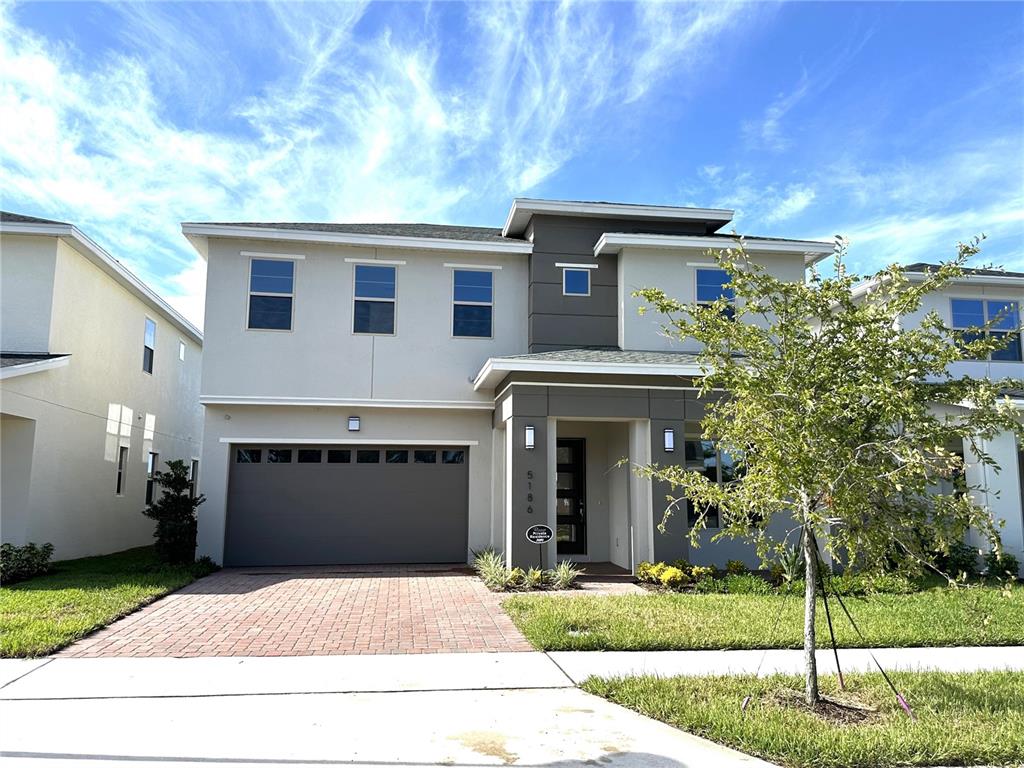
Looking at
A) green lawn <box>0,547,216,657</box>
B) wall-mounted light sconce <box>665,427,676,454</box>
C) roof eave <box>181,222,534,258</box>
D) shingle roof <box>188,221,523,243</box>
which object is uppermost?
shingle roof <box>188,221,523,243</box>

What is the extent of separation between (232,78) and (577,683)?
991 centimetres

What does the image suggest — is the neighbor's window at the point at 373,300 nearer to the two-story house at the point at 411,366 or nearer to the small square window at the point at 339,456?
the two-story house at the point at 411,366

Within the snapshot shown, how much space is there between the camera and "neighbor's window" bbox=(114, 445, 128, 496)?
16.3 metres

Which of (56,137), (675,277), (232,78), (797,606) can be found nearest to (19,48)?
(56,137)

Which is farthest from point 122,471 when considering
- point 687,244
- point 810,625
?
point 810,625

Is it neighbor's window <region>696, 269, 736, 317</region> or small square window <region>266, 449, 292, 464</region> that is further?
neighbor's window <region>696, 269, 736, 317</region>

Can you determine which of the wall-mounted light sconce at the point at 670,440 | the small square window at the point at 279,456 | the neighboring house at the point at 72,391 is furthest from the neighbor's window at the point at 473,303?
the neighboring house at the point at 72,391

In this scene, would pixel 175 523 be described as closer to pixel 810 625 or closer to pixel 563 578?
pixel 563 578

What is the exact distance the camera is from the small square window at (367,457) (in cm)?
1424

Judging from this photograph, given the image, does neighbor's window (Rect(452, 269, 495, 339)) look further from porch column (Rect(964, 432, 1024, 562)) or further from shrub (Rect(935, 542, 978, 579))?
shrub (Rect(935, 542, 978, 579))

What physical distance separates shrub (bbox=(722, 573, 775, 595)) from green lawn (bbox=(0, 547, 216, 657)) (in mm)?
8327

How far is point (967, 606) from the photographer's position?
927cm

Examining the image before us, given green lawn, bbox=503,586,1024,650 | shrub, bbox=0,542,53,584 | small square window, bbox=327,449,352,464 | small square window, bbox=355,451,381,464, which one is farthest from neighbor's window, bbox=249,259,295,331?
green lawn, bbox=503,586,1024,650

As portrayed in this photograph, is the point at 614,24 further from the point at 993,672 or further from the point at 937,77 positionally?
the point at 993,672
